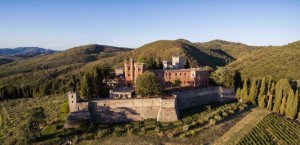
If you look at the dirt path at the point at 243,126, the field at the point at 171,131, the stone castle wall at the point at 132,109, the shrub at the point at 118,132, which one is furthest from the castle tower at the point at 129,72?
the dirt path at the point at 243,126

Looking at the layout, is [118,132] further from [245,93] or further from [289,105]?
[289,105]

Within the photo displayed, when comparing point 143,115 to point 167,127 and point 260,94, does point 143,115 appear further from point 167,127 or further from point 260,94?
point 260,94

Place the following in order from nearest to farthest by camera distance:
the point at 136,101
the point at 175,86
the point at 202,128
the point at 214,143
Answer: the point at 214,143, the point at 202,128, the point at 136,101, the point at 175,86

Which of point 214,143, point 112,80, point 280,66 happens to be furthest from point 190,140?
point 280,66

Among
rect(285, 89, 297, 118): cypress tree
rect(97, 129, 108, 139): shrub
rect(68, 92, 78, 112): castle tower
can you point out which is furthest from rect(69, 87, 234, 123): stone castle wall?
rect(285, 89, 297, 118): cypress tree

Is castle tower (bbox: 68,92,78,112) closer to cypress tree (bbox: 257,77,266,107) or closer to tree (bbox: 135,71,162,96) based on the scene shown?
tree (bbox: 135,71,162,96)
